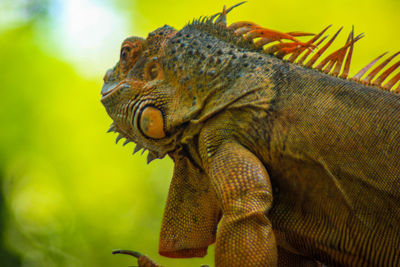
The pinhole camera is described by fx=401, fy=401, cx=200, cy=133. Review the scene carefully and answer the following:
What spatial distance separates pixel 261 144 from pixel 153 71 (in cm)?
56

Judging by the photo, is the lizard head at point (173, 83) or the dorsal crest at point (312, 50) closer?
the lizard head at point (173, 83)

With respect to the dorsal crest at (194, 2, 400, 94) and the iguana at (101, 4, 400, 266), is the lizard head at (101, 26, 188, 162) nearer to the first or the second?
the iguana at (101, 4, 400, 266)

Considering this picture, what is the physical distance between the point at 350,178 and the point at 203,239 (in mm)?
617

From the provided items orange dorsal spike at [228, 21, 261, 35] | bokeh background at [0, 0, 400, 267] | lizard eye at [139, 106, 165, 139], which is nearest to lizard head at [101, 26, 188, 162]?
lizard eye at [139, 106, 165, 139]

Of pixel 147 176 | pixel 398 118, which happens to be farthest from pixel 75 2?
pixel 398 118

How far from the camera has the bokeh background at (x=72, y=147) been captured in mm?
3316

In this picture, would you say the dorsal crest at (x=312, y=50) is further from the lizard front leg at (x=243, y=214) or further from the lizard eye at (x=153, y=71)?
the lizard front leg at (x=243, y=214)

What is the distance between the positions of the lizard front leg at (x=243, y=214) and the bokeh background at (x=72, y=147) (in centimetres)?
202

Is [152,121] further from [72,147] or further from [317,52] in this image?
[72,147]

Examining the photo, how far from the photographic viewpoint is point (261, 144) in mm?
1394

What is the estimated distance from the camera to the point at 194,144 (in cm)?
151

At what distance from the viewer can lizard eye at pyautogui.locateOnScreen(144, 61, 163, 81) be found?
1.63 m

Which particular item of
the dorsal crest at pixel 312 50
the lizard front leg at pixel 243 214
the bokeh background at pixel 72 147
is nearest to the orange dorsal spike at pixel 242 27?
the dorsal crest at pixel 312 50

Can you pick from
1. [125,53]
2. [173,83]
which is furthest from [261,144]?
[125,53]
